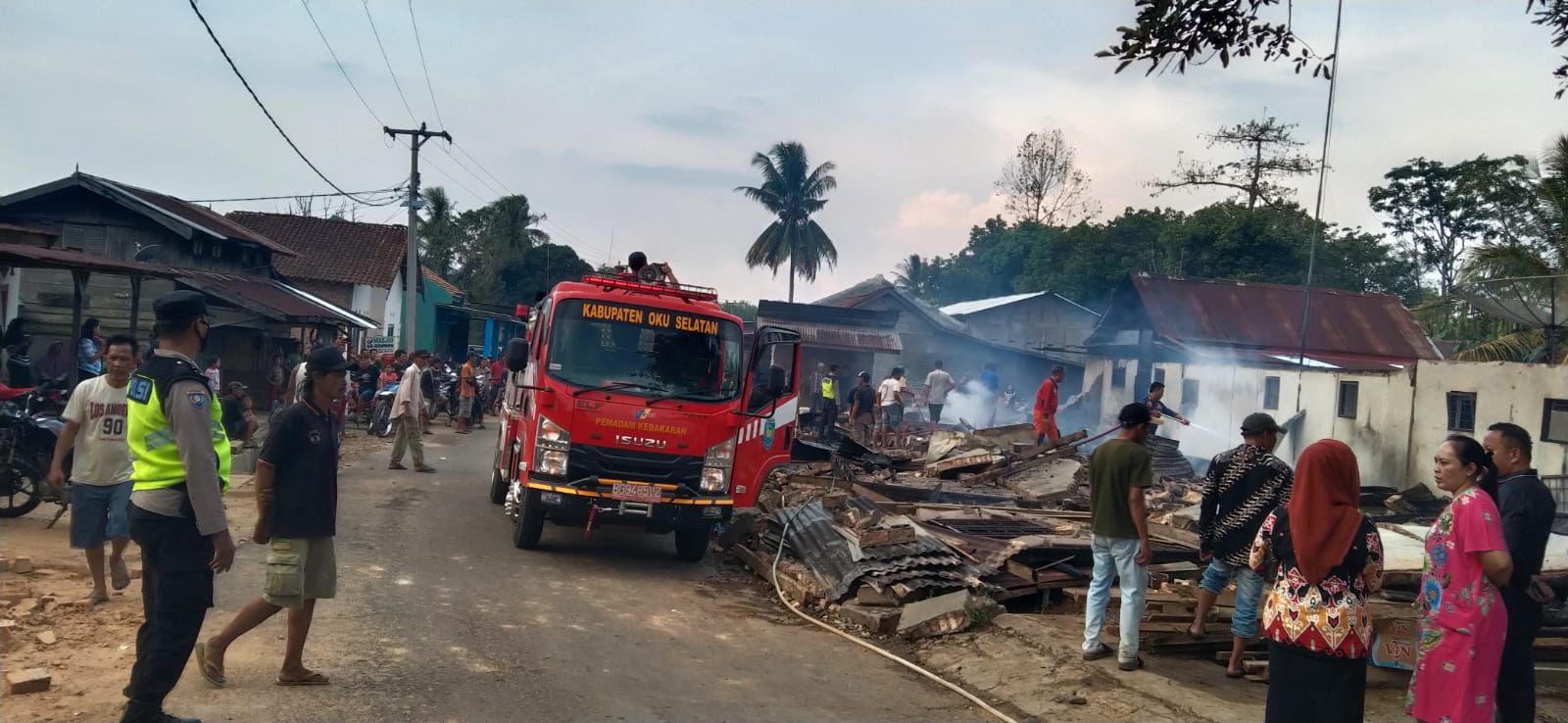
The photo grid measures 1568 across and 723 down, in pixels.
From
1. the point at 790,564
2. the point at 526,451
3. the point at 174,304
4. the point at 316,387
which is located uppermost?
the point at 174,304

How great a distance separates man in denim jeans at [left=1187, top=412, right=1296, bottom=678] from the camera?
6.86 m

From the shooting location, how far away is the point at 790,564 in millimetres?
10000

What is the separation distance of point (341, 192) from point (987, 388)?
16841 millimetres

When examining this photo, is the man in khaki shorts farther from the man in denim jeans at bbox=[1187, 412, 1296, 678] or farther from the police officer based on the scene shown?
the man in denim jeans at bbox=[1187, 412, 1296, 678]

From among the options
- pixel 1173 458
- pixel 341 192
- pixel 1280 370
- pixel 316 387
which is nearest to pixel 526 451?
pixel 316 387

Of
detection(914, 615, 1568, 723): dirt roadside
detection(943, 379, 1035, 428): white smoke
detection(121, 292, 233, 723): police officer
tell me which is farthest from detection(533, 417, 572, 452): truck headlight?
detection(943, 379, 1035, 428): white smoke

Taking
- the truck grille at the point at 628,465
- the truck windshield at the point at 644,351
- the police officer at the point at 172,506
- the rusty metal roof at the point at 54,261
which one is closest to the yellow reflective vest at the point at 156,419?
the police officer at the point at 172,506

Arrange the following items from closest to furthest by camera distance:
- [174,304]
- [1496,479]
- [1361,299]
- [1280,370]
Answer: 1. [174,304]
2. [1496,479]
3. [1280,370]
4. [1361,299]

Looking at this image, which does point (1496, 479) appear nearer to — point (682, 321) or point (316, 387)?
point (316, 387)

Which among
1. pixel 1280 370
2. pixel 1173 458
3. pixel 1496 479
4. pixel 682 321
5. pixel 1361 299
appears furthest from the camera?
pixel 1361 299

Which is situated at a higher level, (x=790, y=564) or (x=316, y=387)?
(x=316, y=387)

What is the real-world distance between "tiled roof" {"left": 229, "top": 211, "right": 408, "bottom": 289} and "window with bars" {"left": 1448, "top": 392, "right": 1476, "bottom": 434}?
34724 mm

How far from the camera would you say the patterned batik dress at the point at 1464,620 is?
4652 millimetres

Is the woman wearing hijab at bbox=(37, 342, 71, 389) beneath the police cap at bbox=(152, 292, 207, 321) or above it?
beneath
